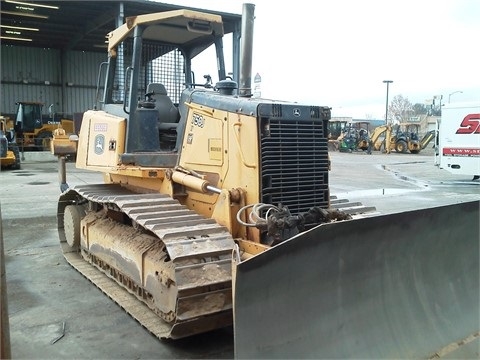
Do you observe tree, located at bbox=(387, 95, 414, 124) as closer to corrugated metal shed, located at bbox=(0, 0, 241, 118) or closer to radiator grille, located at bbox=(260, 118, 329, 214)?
corrugated metal shed, located at bbox=(0, 0, 241, 118)

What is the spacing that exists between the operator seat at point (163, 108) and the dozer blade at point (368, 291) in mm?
2761

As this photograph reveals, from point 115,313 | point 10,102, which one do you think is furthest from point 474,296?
point 10,102

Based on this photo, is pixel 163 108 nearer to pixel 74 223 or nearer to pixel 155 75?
pixel 155 75

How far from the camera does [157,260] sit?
4.06 metres

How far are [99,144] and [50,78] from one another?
28.2 metres

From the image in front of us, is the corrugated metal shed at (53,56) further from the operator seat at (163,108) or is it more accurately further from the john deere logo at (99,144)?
the operator seat at (163,108)

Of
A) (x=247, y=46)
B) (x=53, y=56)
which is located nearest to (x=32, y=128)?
(x=53, y=56)

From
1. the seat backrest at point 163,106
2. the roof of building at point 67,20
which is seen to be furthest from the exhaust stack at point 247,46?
the roof of building at point 67,20

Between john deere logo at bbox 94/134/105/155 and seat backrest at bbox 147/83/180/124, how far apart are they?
34.5 inches

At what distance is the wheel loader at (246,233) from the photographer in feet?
10.5

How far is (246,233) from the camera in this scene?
4.21m

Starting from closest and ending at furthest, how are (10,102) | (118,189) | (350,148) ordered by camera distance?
(118,189) → (10,102) → (350,148)

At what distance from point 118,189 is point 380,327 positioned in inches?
148

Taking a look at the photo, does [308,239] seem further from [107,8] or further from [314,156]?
[107,8]
